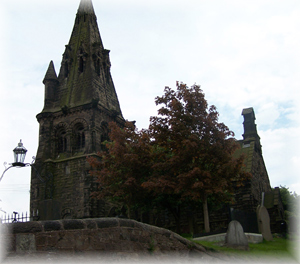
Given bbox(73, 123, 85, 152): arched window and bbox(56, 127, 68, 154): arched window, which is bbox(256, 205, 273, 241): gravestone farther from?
bbox(56, 127, 68, 154): arched window

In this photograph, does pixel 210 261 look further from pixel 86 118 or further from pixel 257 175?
pixel 86 118

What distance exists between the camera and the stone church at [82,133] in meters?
35.1

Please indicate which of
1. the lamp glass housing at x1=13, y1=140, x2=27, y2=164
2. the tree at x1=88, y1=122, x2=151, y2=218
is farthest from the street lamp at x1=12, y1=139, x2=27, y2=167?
the tree at x1=88, y1=122, x2=151, y2=218

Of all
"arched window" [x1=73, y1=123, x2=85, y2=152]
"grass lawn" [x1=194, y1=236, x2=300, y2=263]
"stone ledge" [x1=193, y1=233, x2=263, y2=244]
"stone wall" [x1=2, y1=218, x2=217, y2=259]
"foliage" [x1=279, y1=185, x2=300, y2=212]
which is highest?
"arched window" [x1=73, y1=123, x2=85, y2=152]

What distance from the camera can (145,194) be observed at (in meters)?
25.2

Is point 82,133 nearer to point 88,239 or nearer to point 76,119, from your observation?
point 76,119

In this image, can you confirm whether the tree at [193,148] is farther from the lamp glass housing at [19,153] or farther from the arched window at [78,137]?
the arched window at [78,137]

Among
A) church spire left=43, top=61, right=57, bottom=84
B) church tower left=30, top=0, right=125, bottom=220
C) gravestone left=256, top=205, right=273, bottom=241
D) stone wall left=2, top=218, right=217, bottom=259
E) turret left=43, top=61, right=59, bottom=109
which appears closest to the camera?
stone wall left=2, top=218, right=217, bottom=259

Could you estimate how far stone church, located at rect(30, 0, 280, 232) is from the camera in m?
35.1

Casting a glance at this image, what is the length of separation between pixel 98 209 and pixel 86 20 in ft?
73.7

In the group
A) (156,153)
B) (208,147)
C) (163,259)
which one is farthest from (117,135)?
(163,259)

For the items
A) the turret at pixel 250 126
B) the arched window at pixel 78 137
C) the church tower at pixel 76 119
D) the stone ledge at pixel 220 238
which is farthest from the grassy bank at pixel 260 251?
the arched window at pixel 78 137

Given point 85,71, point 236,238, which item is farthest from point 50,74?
point 236,238

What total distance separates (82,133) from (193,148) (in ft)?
69.3
